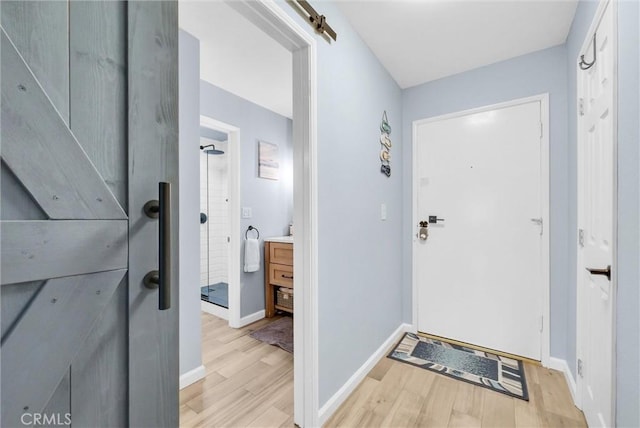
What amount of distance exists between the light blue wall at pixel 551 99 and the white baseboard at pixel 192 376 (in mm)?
2604

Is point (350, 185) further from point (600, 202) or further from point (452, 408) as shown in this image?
point (452, 408)

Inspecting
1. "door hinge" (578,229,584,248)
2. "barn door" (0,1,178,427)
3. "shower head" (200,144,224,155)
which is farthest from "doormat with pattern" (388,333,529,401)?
"shower head" (200,144,224,155)

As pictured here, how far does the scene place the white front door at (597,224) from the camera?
1.14 m

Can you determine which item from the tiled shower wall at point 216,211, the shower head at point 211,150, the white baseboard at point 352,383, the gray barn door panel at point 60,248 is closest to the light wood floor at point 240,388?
the white baseboard at point 352,383

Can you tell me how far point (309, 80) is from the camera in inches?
56.8

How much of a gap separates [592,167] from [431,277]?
4.77 ft

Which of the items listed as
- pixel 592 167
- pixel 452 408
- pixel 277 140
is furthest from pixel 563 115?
pixel 277 140

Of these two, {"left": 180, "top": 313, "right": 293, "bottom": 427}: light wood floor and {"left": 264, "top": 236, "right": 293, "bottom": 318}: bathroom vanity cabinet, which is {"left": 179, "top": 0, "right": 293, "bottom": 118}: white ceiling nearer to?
{"left": 264, "top": 236, "right": 293, "bottom": 318}: bathroom vanity cabinet

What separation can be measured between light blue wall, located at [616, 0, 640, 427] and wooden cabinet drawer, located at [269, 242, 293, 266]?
7.64 feet

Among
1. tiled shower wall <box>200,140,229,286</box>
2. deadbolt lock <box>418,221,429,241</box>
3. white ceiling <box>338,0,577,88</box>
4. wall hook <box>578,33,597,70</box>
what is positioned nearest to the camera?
wall hook <box>578,33,597,70</box>

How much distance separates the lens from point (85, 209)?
0.60 m

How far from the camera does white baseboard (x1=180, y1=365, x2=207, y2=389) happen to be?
6.00ft

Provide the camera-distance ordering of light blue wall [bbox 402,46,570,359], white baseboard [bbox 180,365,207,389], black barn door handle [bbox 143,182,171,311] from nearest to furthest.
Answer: black barn door handle [bbox 143,182,171,311] → white baseboard [bbox 180,365,207,389] → light blue wall [bbox 402,46,570,359]

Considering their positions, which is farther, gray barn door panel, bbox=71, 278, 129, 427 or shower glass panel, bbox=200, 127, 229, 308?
shower glass panel, bbox=200, 127, 229, 308
